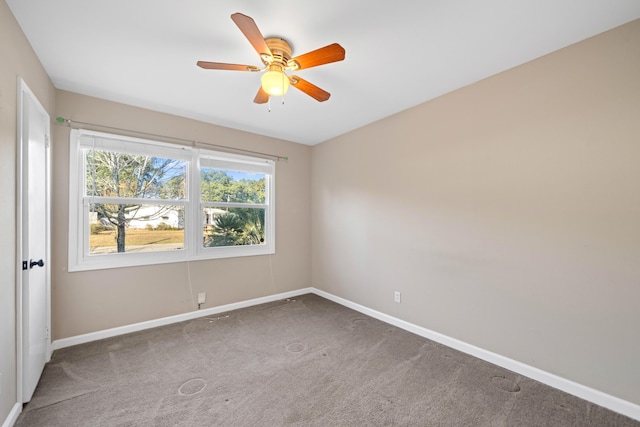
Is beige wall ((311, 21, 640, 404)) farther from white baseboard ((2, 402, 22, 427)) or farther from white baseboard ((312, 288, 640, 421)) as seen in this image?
white baseboard ((2, 402, 22, 427))

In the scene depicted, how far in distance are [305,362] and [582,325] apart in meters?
2.07

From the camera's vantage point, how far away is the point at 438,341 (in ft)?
8.88

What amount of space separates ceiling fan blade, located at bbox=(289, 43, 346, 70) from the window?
2139 millimetres

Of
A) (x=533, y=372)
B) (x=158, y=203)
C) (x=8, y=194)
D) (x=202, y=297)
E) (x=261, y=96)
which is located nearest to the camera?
(x=8, y=194)

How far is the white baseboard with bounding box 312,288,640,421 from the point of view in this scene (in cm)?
174

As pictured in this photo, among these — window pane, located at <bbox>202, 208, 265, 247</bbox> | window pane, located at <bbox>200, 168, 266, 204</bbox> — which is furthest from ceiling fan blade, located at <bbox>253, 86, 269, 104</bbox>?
window pane, located at <bbox>202, 208, 265, 247</bbox>

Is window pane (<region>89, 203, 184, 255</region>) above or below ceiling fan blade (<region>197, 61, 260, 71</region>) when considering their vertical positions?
below

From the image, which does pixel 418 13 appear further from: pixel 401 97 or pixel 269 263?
pixel 269 263

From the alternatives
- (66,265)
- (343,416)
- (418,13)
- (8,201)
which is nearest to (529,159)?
(418,13)

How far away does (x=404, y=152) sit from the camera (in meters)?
3.07

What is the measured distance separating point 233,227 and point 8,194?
228cm

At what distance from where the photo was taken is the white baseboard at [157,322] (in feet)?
8.57

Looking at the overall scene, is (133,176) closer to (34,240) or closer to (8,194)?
(34,240)

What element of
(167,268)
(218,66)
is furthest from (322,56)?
(167,268)
